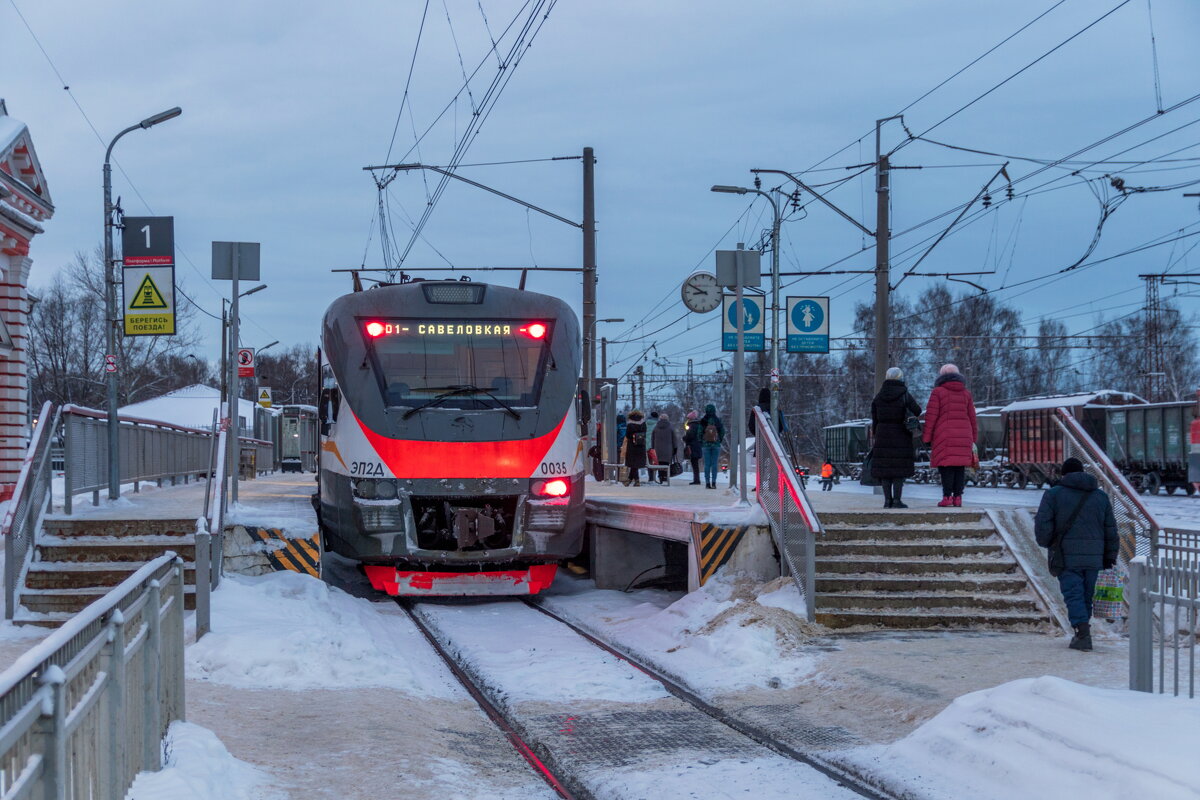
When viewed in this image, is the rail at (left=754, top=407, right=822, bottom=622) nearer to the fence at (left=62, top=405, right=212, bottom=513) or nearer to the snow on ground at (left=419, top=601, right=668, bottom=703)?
the snow on ground at (left=419, top=601, right=668, bottom=703)

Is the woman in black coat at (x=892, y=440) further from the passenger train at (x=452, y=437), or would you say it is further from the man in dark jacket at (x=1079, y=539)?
the passenger train at (x=452, y=437)

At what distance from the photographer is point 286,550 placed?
43.1 ft

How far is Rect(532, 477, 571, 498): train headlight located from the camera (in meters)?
13.9

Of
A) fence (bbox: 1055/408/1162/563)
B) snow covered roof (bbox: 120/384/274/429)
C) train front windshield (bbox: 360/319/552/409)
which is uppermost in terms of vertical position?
snow covered roof (bbox: 120/384/274/429)

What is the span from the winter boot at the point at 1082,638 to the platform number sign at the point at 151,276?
10935 millimetres

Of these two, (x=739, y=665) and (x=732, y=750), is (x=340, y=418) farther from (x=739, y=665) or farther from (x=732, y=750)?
(x=732, y=750)

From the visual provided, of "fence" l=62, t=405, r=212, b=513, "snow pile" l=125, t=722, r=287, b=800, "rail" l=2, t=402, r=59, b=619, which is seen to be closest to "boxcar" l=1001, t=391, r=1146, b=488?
"fence" l=62, t=405, r=212, b=513

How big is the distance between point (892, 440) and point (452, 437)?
459 cm

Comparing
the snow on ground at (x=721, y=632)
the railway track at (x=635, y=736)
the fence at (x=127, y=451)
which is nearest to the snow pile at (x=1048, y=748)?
the railway track at (x=635, y=736)

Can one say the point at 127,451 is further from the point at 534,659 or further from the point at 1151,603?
the point at 1151,603

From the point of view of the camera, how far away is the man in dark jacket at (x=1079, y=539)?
10195mm

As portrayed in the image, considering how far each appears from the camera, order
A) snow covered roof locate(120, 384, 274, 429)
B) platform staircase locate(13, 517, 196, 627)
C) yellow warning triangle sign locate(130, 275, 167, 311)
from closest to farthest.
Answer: platform staircase locate(13, 517, 196, 627) < yellow warning triangle sign locate(130, 275, 167, 311) < snow covered roof locate(120, 384, 274, 429)

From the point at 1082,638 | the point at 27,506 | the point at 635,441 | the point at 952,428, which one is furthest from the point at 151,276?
the point at 635,441

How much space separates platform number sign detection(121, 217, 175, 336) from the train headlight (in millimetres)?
5292
